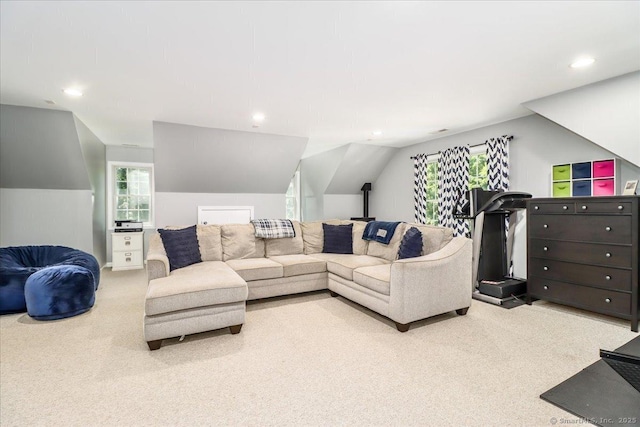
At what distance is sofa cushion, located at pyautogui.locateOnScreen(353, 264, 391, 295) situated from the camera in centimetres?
296

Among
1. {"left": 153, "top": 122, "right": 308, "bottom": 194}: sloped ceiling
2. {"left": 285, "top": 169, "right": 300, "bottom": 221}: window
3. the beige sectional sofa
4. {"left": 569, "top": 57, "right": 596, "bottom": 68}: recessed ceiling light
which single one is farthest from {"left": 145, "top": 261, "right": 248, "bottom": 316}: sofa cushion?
{"left": 285, "top": 169, "right": 300, "bottom": 221}: window

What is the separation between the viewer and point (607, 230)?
298 centimetres

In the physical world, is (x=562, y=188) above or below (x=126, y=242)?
above

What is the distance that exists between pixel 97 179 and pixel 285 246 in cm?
394

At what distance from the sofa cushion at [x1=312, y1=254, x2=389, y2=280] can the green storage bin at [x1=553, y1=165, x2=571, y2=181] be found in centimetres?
250

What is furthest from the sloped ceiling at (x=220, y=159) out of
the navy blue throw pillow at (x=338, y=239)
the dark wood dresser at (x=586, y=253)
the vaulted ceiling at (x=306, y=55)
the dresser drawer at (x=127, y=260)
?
the dark wood dresser at (x=586, y=253)

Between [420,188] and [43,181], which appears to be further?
[420,188]

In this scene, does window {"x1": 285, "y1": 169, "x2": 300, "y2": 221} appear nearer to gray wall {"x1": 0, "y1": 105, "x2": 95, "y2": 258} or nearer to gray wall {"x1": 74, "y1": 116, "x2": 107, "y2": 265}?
gray wall {"x1": 74, "y1": 116, "x2": 107, "y2": 265}

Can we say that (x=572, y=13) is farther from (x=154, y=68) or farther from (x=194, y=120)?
(x=194, y=120)

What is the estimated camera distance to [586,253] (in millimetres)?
3133

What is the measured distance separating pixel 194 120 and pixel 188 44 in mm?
2311

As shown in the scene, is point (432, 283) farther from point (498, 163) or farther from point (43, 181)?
point (43, 181)

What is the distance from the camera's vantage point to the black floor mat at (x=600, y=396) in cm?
152

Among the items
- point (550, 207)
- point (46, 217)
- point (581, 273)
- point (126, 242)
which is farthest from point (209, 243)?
point (581, 273)
